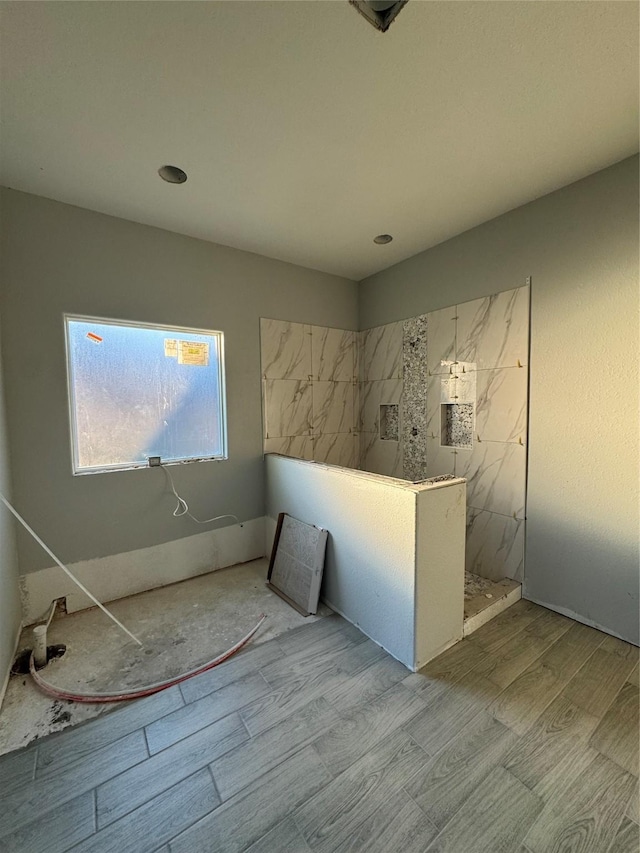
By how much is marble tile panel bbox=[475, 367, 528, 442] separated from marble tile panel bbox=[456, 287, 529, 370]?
0.08 meters

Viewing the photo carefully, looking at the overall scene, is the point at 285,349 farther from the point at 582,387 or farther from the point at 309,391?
the point at 582,387

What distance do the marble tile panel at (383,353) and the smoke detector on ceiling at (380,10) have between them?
2.11m

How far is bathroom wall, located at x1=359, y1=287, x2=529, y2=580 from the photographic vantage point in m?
2.33

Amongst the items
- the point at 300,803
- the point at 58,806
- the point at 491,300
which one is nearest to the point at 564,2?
the point at 491,300

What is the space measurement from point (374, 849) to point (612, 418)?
2.29 meters

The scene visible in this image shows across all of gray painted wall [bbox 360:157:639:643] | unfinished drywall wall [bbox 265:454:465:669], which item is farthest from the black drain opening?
gray painted wall [bbox 360:157:639:643]

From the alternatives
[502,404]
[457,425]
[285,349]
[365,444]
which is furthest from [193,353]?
[502,404]

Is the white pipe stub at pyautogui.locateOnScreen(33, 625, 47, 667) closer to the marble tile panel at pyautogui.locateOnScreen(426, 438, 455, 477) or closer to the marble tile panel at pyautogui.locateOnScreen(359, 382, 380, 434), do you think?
the marble tile panel at pyautogui.locateOnScreen(426, 438, 455, 477)

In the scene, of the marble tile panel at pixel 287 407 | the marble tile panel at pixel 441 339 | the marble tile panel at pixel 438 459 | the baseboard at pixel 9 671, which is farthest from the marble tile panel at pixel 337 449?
the baseboard at pixel 9 671

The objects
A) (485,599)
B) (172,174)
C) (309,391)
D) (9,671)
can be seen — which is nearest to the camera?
(9,671)

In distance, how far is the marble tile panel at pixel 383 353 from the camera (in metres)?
3.18

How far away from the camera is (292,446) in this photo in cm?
320

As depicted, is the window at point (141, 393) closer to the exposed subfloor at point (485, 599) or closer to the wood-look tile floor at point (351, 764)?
the wood-look tile floor at point (351, 764)

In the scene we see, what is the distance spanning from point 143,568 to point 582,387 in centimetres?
335
